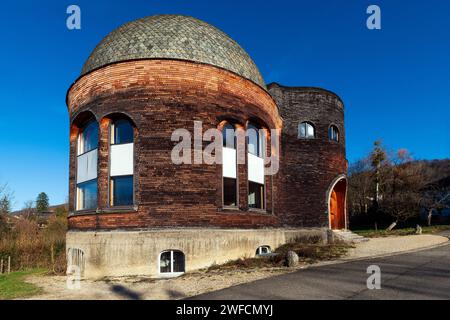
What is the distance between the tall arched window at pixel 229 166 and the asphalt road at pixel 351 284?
4.11m

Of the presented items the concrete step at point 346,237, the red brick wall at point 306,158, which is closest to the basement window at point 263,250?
the red brick wall at point 306,158

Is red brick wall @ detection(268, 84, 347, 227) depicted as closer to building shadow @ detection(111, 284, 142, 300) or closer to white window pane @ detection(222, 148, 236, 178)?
white window pane @ detection(222, 148, 236, 178)

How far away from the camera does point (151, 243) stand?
37.4 ft

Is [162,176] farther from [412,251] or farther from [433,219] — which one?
[433,219]

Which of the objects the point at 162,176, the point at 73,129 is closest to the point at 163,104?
the point at 162,176

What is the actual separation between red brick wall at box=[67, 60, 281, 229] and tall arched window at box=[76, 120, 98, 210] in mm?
668

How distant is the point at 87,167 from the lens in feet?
44.1

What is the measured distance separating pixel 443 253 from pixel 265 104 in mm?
9000

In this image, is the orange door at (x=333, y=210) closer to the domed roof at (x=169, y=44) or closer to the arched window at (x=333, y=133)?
the arched window at (x=333, y=133)

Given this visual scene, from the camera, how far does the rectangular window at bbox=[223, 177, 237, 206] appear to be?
43.2ft

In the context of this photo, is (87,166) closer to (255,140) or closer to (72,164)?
(72,164)

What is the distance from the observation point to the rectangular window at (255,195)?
14695 millimetres

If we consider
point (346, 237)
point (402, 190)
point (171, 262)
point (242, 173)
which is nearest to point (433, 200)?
point (402, 190)

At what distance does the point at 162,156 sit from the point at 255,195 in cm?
488
